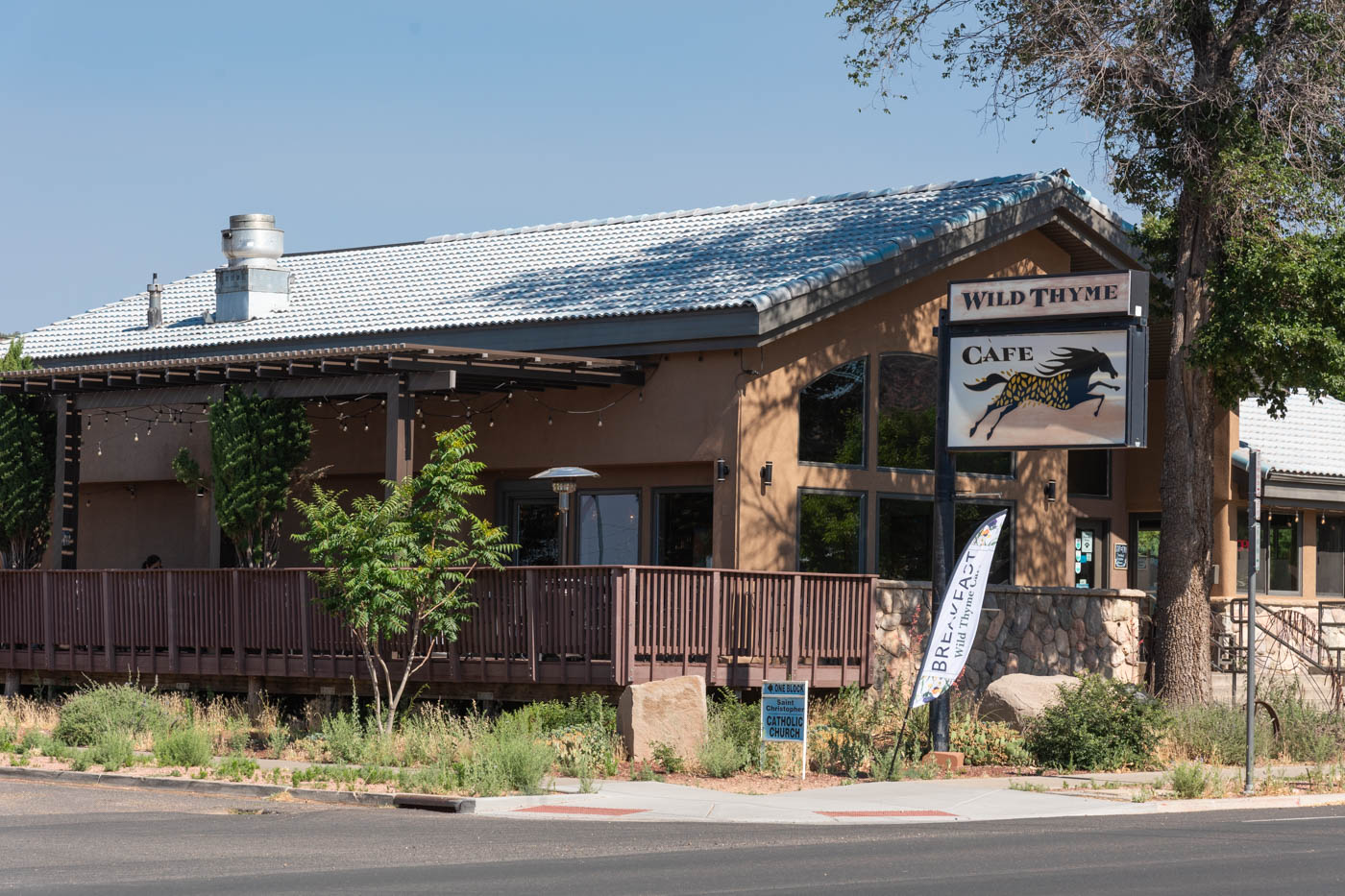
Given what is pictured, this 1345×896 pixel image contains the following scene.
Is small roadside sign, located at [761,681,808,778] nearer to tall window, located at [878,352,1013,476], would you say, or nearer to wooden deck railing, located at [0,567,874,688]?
wooden deck railing, located at [0,567,874,688]

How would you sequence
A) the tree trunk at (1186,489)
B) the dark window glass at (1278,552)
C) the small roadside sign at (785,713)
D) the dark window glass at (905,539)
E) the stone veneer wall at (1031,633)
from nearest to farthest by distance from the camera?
1. the small roadside sign at (785,713)
2. the stone veneer wall at (1031,633)
3. the tree trunk at (1186,489)
4. the dark window glass at (905,539)
5. the dark window glass at (1278,552)

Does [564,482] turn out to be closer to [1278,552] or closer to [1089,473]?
[1089,473]

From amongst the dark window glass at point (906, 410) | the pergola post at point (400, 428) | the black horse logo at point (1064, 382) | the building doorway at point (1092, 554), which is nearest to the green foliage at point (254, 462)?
the pergola post at point (400, 428)

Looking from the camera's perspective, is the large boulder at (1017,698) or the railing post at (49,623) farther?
the railing post at (49,623)

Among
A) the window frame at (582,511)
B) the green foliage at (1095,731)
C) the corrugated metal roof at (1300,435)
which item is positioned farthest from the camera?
the corrugated metal roof at (1300,435)

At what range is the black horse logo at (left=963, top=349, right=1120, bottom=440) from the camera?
19.8 meters

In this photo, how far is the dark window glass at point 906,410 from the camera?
24359 mm

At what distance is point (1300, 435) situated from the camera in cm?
3092

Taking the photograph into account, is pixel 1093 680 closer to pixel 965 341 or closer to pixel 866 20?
pixel 965 341

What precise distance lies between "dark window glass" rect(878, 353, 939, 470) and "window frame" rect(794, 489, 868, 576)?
646 millimetres

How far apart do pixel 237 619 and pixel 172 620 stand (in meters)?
1.14

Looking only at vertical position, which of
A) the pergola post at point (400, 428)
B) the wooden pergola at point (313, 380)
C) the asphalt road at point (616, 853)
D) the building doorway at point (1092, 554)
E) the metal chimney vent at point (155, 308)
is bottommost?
the asphalt road at point (616, 853)

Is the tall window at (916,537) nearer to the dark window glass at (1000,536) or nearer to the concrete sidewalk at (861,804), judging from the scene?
the dark window glass at (1000,536)

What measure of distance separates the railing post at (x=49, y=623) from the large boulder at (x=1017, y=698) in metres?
12.5
